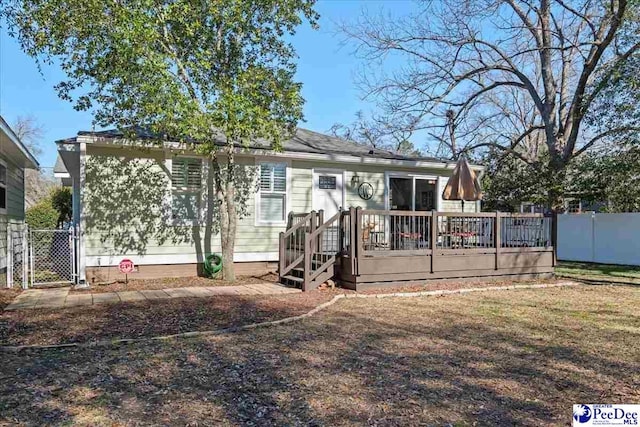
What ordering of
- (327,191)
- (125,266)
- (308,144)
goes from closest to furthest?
(125,266) → (327,191) → (308,144)

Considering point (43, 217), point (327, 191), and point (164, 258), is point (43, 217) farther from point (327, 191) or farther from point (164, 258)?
point (327, 191)

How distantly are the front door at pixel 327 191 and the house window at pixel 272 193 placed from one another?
2.65 feet

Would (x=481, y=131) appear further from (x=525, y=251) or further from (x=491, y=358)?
(x=491, y=358)

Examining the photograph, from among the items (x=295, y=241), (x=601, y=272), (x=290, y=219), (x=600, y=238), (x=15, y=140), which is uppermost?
(x=15, y=140)

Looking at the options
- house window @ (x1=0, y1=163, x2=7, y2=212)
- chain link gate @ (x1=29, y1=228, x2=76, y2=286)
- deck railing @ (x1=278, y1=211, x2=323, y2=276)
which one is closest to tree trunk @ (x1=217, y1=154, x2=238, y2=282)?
deck railing @ (x1=278, y1=211, x2=323, y2=276)

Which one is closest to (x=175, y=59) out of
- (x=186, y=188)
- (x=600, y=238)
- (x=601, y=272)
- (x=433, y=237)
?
(x=186, y=188)

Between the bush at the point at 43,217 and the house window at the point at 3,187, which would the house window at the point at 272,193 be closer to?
the house window at the point at 3,187

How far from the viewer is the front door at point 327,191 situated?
11.0m

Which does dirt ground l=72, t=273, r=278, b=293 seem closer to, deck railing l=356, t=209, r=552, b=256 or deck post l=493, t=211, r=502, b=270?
deck railing l=356, t=209, r=552, b=256

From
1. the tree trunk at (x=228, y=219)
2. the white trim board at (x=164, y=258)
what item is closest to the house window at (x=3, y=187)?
the white trim board at (x=164, y=258)

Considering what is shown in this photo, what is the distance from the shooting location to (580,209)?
73.5ft

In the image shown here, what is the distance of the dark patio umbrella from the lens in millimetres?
10203

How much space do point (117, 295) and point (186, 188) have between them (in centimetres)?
290

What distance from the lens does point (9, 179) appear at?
9.72 metres
